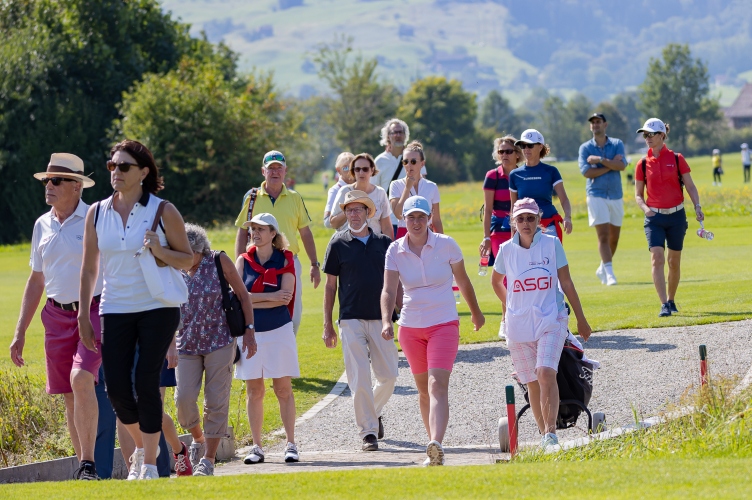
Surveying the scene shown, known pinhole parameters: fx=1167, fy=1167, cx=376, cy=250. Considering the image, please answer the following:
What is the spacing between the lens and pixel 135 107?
2018 inches

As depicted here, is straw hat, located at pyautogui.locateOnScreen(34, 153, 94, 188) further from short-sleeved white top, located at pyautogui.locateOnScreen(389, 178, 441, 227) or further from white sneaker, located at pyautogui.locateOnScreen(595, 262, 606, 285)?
white sneaker, located at pyautogui.locateOnScreen(595, 262, 606, 285)

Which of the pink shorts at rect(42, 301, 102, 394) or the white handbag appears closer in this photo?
the white handbag

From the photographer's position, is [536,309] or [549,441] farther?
[536,309]

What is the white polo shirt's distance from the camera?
802cm

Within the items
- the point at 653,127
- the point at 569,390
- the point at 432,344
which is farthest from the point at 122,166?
the point at 653,127

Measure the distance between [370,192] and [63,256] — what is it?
3.62 meters

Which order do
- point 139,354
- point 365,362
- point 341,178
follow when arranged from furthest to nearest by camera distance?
1. point 341,178
2. point 365,362
3. point 139,354

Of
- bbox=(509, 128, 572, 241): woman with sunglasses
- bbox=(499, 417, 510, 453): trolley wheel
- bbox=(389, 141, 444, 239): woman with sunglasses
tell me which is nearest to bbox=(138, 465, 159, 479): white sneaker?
bbox=(499, 417, 510, 453): trolley wheel

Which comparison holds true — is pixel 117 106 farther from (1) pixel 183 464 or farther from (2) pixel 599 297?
(1) pixel 183 464

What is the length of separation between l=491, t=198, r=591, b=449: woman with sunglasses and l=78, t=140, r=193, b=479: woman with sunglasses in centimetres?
253

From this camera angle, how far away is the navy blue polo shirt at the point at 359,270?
9461 mm

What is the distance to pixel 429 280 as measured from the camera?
8.56m

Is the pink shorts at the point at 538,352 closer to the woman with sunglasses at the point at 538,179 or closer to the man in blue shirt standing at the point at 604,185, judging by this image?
the woman with sunglasses at the point at 538,179

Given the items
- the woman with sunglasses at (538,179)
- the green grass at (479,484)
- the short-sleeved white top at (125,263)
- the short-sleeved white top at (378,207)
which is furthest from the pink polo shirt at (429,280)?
the woman with sunglasses at (538,179)
